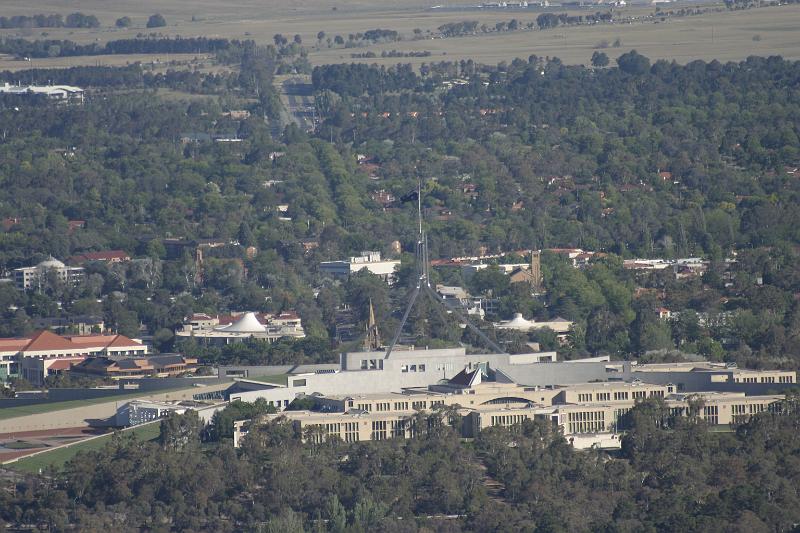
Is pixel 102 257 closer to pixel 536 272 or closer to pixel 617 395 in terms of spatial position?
pixel 536 272

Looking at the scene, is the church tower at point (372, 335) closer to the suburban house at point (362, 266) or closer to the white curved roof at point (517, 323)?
the white curved roof at point (517, 323)

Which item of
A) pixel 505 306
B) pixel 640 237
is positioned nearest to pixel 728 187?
pixel 640 237

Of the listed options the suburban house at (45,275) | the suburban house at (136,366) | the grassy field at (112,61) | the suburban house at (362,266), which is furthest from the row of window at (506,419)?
the grassy field at (112,61)

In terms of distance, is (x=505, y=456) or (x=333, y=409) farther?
(x=333, y=409)

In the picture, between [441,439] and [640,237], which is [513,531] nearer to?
[441,439]

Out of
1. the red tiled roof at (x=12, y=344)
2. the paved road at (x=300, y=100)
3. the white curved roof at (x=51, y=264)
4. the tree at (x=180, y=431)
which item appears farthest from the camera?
the paved road at (x=300, y=100)

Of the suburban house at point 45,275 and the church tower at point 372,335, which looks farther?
the suburban house at point 45,275

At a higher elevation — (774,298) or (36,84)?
(36,84)
